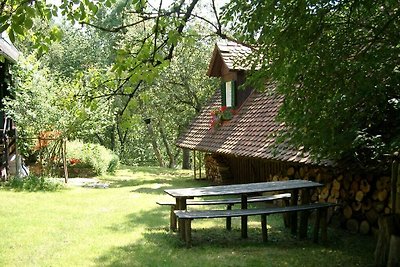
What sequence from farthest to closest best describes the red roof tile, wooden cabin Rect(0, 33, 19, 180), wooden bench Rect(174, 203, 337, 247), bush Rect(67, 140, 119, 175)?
1. bush Rect(67, 140, 119, 175)
2. wooden cabin Rect(0, 33, 19, 180)
3. the red roof tile
4. wooden bench Rect(174, 203, 337, 247)

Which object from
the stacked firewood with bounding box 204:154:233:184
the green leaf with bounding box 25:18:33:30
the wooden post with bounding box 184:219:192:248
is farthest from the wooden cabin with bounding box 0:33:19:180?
the green leaf with bounding box 25:18:33:30

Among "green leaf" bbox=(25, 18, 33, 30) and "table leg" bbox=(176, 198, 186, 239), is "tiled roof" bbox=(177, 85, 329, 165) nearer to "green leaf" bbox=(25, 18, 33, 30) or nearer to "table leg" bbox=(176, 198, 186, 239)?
"table leg" bbox=(176, 198, 186, 239)

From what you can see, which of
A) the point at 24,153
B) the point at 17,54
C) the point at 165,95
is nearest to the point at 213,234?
the point at 24,153

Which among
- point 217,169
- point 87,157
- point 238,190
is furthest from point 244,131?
point 87,157

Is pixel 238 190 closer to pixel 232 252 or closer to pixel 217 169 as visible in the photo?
pixel 232 252

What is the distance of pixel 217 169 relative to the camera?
15570 mm

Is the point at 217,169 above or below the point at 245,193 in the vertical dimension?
above

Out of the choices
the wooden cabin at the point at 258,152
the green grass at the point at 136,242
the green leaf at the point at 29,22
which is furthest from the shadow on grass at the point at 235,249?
the green leaf at the point at 29,22

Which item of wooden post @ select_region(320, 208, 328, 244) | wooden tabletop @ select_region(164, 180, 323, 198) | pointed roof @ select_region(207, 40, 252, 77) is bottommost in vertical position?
wooden post @ select_region(320, 208, 328, 244)

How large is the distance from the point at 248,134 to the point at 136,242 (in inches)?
221

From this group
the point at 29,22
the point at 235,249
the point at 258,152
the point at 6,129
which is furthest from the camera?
the point at 6,129

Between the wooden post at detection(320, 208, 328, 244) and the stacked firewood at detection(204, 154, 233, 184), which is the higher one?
the stacked firewood at detection(204, 154, 233, 184)

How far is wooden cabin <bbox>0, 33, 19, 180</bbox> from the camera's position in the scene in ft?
51.5

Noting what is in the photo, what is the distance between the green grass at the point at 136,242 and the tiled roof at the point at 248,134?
60.4 inches
